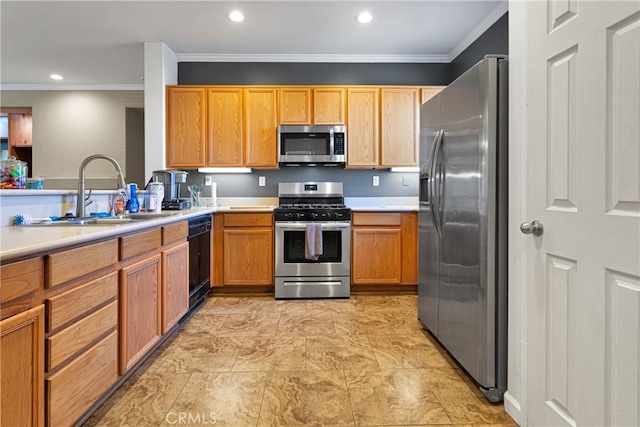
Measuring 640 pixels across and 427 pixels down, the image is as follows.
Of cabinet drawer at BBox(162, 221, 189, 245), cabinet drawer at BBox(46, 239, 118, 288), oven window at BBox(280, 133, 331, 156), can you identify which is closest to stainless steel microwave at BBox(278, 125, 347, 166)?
oven window at BBox(280, 133, 331, 156)

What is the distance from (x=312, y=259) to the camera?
3.57m

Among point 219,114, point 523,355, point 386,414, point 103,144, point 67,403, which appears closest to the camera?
point 67,403

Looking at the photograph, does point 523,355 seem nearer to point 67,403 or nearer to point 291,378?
point 291,378

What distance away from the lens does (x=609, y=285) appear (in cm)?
108

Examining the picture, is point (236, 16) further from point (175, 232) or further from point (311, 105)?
point (175, 232)

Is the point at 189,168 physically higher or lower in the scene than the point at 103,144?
lower

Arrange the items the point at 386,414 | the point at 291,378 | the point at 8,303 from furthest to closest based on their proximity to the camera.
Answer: the point at 291,378, the point at 386,414, the point at 8,303

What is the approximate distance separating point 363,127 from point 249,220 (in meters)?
1.63

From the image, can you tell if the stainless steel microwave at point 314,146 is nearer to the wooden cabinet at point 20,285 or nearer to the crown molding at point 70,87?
the wooden cabinet at point 20,285

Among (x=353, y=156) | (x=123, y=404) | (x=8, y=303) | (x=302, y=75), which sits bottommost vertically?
(x=123, y=404)

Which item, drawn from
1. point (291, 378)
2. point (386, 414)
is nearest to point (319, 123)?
point (291, 378)

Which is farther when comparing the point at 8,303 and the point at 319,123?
the point at 319,123

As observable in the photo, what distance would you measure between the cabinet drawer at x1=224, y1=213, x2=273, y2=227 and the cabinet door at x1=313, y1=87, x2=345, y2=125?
3.95 feet

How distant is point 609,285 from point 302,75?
3.80 m
